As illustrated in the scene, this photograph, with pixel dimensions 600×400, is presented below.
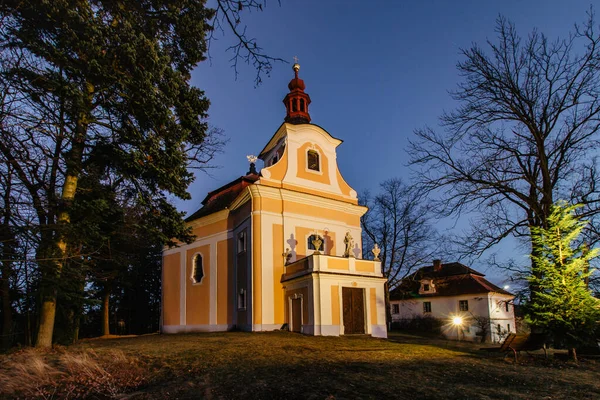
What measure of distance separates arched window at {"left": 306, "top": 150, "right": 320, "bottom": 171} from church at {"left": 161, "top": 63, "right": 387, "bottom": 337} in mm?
57

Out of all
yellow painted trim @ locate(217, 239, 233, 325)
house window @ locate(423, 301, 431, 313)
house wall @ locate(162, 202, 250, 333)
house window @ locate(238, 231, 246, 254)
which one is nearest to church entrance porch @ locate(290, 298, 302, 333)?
house wall @ locate(162, 202, 250, 333)

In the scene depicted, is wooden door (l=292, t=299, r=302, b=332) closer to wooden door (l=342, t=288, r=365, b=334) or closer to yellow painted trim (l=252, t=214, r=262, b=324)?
yellow painted trim (l=252, t=214, r=262, b=324)

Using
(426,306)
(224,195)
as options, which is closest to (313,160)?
(224,195)

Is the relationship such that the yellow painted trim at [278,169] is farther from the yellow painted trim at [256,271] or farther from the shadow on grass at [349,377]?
the shadow on grass at [349,377]

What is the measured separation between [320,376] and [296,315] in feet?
40.8

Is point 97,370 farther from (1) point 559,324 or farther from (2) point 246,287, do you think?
(2) point 246,287

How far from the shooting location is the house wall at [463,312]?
3538 cm

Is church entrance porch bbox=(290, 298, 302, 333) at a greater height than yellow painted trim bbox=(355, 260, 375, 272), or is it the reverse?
yellow painted trim bbox=(355, 260, 375, 272)

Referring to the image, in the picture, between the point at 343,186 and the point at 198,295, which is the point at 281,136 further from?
the point at 198,295

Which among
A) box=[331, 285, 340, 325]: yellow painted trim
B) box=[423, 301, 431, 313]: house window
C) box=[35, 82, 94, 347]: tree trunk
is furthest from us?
box=[423, 301, 431, 313]: house window

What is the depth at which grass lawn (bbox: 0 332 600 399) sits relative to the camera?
617cm

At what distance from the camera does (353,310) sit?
1919 cm

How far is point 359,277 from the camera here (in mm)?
19328

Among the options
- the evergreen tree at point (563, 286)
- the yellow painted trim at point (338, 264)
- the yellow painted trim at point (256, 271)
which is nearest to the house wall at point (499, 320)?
the yellow painted trim at point (338, 264)
